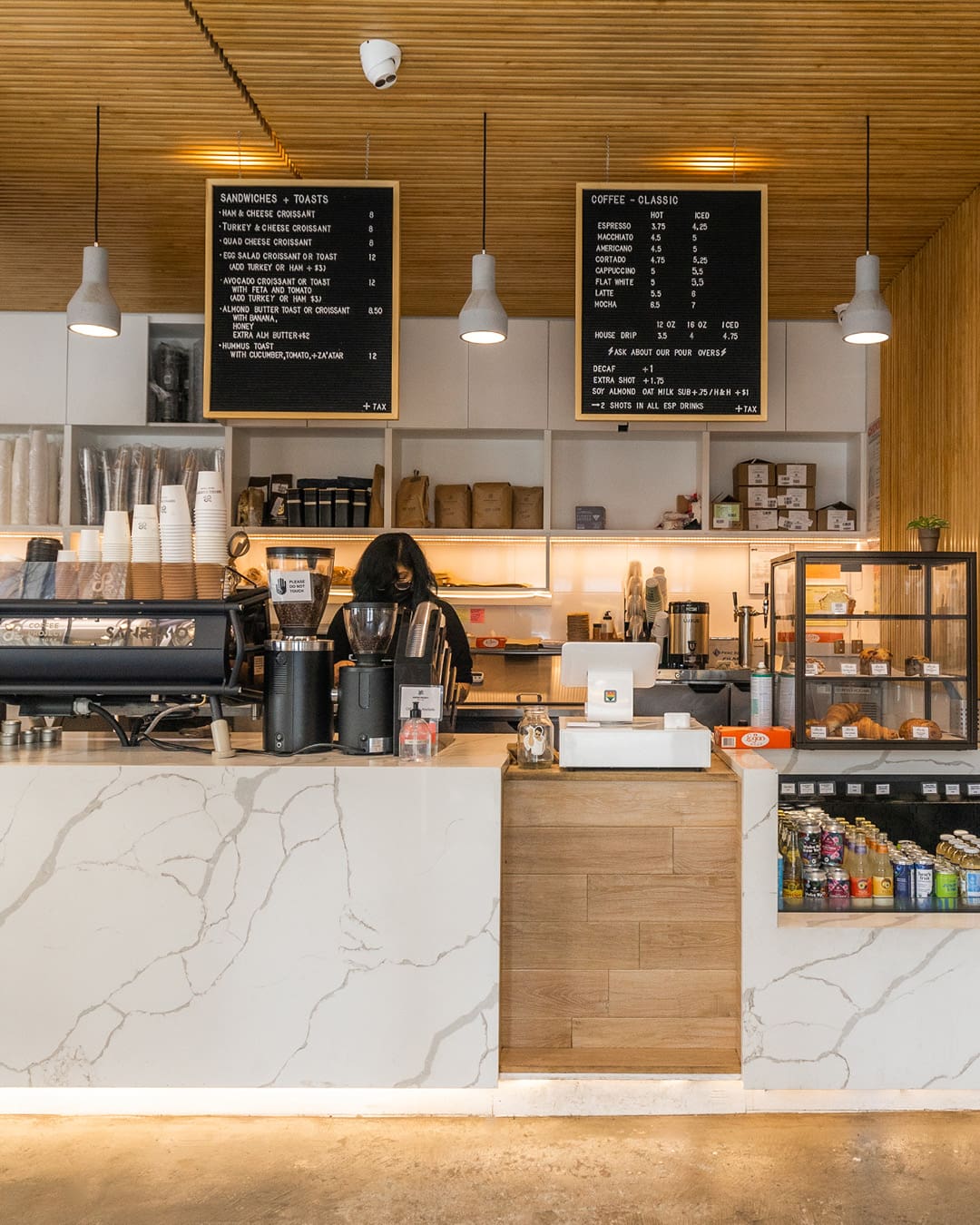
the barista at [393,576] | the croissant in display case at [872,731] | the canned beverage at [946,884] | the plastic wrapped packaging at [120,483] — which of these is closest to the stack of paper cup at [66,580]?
the barista at [393,576]

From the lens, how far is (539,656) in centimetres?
545

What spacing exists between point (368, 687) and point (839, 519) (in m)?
3.47

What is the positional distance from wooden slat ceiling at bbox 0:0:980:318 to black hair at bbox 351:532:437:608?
141cm

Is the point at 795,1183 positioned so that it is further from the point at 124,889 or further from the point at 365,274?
the point at 365,274

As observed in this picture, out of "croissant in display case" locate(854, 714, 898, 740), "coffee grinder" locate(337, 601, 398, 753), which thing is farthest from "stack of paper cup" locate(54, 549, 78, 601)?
"croissant in display case" locate(854, 714, 898, 740)

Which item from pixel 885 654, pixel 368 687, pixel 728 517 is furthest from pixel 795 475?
pixel 368 687

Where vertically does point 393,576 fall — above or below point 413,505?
below

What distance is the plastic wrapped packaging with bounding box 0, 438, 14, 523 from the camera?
17.2 ft

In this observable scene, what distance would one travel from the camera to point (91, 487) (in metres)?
5.21

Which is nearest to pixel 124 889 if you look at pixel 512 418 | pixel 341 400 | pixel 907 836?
pixel 341 400

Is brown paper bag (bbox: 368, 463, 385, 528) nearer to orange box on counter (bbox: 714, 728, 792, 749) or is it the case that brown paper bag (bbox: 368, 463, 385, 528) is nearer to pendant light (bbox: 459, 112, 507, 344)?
pendant light (bbox: 459, 112, 507, 344)

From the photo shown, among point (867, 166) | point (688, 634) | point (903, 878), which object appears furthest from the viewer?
point (688, 634)

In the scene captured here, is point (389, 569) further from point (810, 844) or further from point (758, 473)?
point (758, 473)

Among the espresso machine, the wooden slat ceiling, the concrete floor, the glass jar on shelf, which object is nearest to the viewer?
the concrete floor
